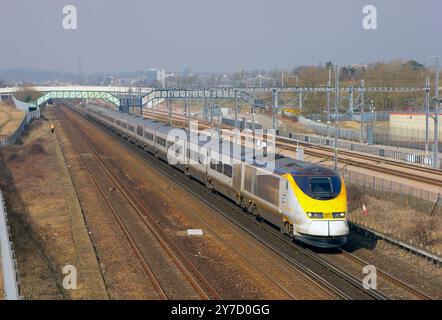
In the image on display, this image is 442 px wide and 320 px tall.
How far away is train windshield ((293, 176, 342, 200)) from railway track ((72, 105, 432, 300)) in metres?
1.93

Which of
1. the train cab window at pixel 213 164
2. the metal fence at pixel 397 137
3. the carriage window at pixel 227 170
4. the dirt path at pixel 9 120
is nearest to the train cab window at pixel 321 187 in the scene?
the carriage window at pixel 227 170

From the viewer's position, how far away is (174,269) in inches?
691

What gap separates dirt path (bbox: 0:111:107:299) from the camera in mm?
16172

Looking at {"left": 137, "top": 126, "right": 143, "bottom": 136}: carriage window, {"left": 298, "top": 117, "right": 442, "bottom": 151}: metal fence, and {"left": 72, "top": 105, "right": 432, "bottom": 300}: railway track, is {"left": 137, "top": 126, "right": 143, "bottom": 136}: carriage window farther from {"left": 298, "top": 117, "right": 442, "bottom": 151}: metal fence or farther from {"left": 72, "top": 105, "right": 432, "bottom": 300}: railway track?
{"left": 72, "top": 105, "right": 432, "bottom": 300}: railway track

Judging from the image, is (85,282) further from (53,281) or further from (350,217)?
(350,217)

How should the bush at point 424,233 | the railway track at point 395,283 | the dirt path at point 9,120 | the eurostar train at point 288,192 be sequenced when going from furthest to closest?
the dirt path at point 9,120 → the bush at point 424,233 → the eurostar train at point 288,192 → the railway track at point 395,283

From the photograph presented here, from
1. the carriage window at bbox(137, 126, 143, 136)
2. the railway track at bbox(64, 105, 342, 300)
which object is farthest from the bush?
the carriage window at bbox(137, 126, 143, 136)

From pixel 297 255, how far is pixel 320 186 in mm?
2263

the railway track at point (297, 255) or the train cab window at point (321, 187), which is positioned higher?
the train cab window at point (321, 187)

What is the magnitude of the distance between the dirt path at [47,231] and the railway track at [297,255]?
225 inches

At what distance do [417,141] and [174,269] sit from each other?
49246mm

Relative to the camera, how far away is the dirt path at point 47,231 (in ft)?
53.1

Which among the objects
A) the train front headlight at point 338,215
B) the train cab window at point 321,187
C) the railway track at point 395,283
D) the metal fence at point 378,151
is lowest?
the metal fence at point 378,151

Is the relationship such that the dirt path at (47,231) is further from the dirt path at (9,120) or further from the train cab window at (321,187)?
the dirt path at (9,120)
